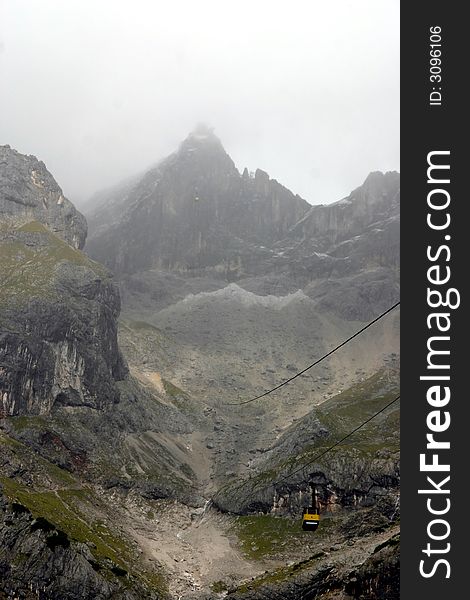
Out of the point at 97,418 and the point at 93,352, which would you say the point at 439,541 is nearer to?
the point at 97,418

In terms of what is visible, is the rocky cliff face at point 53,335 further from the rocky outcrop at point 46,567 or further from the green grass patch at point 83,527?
the rocky outcrop at point 46,567

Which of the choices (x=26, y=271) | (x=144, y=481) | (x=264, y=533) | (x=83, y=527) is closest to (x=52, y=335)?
(x=26, y=271)

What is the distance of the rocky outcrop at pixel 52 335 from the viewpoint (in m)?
152

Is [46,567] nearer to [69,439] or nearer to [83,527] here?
[83,527]

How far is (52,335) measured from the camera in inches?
6486

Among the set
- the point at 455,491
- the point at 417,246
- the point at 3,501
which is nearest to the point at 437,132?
the point at 417,246

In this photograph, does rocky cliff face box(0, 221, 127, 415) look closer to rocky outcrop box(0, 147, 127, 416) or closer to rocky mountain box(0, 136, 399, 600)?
rocky outcrop box(0, 147, 127, 416)

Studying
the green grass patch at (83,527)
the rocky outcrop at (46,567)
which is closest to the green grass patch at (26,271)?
the green grass patch at (83,527)

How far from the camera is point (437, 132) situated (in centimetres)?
2914

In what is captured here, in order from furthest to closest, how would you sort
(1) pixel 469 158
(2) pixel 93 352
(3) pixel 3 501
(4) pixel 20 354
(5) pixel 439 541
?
1. (2) pixel 93 352
2. (4) pixel 20 354
3. (3) pixel 3 501
4. (1) pixel 469 158
5. (5) pixel 439 541

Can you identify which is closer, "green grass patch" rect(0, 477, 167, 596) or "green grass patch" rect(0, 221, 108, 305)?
"green grass patch" rect(0, 477, 167, 596)

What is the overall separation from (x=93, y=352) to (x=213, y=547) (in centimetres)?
7477

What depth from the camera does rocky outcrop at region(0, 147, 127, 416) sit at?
151500 millimetres

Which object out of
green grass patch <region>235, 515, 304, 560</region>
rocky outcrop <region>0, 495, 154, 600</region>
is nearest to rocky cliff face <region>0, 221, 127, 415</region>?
rocky outcrop <region>0, 495, 154, 600</region>
